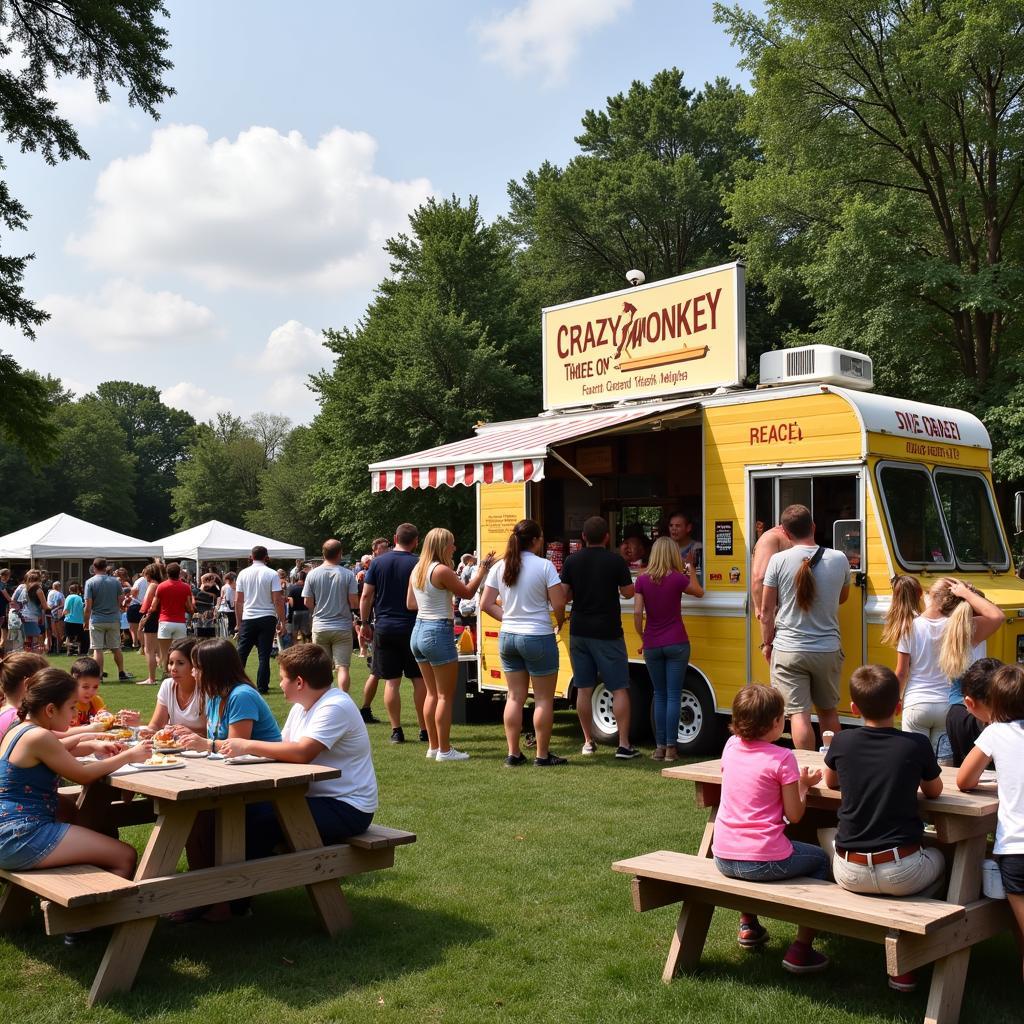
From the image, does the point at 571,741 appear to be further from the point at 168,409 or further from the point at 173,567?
the point at 168,409

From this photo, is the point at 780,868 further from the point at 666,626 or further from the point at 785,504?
the point at 785,504

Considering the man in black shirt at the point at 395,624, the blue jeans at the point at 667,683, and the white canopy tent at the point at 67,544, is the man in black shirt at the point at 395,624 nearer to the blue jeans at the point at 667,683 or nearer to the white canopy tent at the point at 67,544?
the blue jeans at the point at 667,683

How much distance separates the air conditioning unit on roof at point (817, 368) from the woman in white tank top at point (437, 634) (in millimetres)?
2944

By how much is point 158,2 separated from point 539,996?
19844 millimetres

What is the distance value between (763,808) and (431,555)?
5.07m

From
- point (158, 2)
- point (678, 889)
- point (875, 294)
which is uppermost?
point (158, 2)

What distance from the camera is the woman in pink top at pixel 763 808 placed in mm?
3865

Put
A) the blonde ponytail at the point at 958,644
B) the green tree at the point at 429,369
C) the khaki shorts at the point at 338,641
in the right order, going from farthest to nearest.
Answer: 1. the green tree at the point at 429,369
2. the khaki shorts at the point at 338,641
3. the blonde ponytail at the point at 958,644

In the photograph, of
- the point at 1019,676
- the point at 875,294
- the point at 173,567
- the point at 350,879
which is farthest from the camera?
the point at 875,294

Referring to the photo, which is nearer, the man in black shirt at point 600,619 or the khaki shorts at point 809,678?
the khaki shorts at point 809,678

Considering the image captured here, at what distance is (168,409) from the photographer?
9712cm

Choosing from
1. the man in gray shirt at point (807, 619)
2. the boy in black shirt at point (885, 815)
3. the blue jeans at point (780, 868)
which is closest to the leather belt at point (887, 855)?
the boy in black shirt at point (885, 815)

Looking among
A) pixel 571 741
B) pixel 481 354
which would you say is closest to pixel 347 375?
pixel 481 354

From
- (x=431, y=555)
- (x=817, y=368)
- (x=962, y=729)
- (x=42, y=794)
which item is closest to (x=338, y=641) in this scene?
(x=431, y=555)
